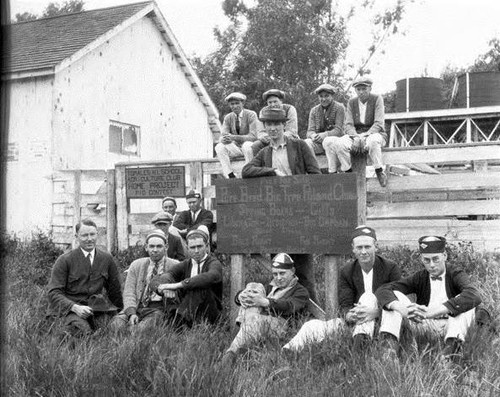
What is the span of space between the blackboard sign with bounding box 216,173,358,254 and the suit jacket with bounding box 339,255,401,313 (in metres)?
0.50

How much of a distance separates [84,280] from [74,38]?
1069 centimetres

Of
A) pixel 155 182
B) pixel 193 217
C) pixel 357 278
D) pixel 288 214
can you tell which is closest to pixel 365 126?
pixel 288 214

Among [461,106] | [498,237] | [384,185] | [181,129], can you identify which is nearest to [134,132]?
[181,129]

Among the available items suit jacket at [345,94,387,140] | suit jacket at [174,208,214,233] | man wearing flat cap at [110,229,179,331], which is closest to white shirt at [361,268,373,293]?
man wearing flat cap at [110,229,179,331]

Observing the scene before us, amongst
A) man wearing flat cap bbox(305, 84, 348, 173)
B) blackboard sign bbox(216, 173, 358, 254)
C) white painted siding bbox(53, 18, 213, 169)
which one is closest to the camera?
blackboard sign bbox(216, 173, 358, 254)

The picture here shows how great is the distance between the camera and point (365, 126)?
33.0ft

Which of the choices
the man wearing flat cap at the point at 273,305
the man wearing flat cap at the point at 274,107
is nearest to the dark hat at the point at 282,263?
the man wearing flat cap at the point at 273,305

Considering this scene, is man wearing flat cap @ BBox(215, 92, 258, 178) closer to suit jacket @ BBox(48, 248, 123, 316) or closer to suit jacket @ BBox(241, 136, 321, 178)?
suit jacket @ BBox(241, 136, 321, 178)

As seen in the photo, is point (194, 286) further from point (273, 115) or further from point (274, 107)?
point (274, 107)

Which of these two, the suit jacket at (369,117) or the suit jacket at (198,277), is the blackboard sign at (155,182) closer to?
the suit jacket at (369,117)

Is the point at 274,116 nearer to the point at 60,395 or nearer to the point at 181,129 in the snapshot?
the point at 60,395

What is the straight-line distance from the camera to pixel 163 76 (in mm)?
19531

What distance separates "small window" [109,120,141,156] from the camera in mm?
17688

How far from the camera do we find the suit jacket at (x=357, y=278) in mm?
7098
